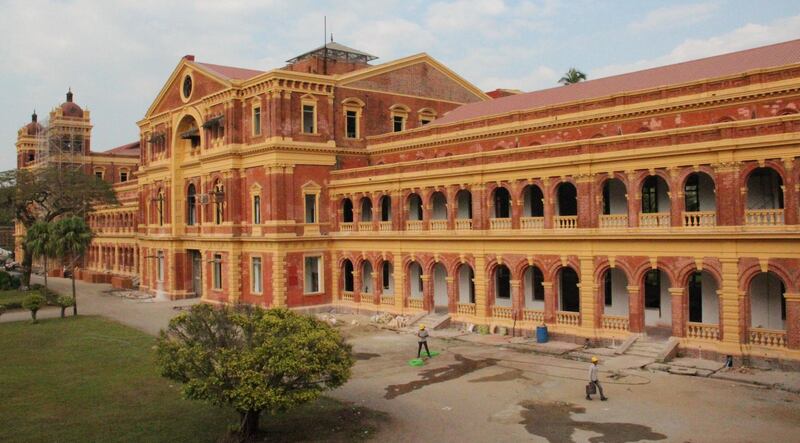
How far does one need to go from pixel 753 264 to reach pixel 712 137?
4748 mm

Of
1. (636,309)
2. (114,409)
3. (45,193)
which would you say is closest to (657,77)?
(636,309)

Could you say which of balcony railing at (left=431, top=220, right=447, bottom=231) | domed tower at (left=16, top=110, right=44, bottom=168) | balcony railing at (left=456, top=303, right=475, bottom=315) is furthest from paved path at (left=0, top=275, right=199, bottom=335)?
domed tower at (left=16, top=110, right=44, bottom=168)

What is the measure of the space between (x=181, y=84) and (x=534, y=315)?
3057 centimetres

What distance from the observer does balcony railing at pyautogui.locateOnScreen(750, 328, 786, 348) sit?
23.8 metres

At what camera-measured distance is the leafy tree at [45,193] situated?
56.2 m

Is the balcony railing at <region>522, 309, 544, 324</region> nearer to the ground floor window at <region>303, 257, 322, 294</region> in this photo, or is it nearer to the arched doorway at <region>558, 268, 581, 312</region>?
the arched doorway at <region>558, 268, 581, 312</region>

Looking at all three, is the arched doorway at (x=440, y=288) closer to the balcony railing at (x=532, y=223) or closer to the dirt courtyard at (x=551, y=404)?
the balcony railing at (x=532, y=223)

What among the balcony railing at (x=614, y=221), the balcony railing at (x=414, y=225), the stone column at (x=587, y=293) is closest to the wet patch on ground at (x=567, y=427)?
the stone column at (x=587, y=293)

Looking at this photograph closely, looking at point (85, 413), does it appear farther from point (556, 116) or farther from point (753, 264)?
point (556, 116)

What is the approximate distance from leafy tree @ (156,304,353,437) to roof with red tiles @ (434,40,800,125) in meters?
22.8

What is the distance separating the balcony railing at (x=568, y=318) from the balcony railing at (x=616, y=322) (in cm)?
123

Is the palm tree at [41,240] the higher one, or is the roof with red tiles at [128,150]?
the roof with red tiles at [128,150]

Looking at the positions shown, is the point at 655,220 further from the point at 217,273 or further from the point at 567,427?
the point at 217,273

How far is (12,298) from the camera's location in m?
50.2
